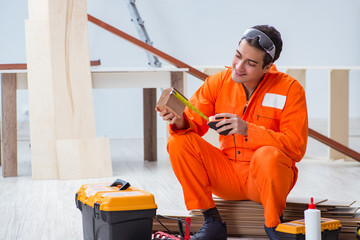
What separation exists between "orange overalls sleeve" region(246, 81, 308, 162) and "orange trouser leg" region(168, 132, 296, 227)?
44 mm

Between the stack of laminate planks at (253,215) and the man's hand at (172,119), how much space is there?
406mm

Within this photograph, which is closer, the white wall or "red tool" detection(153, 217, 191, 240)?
"red tool" detection(153, 217, 191, 240)

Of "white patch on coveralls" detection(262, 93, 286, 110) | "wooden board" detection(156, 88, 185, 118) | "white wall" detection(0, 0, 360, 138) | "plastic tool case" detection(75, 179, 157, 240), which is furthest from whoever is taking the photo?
"white wall" detection(0, 0, 360, 138)

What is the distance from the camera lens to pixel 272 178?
194 cm

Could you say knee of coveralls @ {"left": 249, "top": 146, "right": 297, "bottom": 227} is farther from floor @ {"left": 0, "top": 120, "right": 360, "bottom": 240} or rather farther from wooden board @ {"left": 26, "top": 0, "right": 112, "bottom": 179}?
wooden board @ {"left": 26, "top": 0, "right": 112, "bottom": 179}

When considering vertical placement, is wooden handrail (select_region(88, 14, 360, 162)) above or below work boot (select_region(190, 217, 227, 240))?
above

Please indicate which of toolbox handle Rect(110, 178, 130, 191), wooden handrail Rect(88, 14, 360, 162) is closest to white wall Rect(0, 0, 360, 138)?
wooden handrail Rect(88, 14, 360, 162)

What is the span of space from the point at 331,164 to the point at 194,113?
8.71 feet

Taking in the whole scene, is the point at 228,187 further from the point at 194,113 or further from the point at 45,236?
the point at 45,236

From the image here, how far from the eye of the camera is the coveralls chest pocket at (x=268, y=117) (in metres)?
2.15

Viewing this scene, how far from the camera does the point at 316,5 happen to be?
22.9 ft

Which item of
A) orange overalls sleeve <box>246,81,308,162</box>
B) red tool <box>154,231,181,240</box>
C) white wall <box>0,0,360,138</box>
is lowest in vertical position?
red tool <box>154,231,181,240</box>

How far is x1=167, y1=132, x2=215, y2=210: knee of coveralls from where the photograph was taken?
6.85 feet

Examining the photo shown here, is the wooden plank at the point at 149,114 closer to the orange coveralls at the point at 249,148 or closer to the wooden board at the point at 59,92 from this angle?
the wooden board at the point at 59,92
